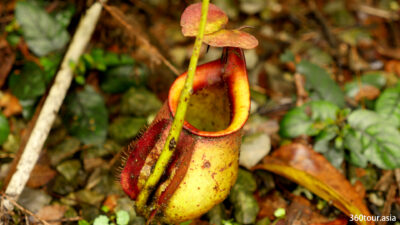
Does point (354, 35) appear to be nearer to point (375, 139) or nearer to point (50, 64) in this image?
point (375, 139)

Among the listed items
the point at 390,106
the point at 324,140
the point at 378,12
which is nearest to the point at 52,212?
the point at 324,140

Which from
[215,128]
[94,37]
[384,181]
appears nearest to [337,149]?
[384,181]

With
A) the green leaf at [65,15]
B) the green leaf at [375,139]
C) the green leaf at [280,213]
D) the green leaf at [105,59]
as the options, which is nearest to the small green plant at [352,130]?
the green leaf at [375,139]

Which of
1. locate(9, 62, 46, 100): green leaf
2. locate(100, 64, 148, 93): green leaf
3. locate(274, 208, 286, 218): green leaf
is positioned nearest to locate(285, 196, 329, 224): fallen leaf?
locate(274, 208, 286, 218): green leaf

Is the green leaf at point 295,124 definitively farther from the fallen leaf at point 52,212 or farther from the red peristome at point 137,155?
the fallen leaf at point 52,212

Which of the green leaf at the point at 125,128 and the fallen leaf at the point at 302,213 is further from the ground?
the green leaf at the point at 125,128

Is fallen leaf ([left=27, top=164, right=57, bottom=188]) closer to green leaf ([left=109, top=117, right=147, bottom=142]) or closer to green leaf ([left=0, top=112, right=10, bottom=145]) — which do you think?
green leaf ([left=0, top=112, right=10, bottom=145])

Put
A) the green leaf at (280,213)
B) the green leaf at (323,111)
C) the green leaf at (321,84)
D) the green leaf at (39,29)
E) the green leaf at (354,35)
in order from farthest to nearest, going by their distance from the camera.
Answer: the green leaf at (354,35)
the green leaf at (321,84)
the green leaf at (39,29)
the green leaf at (323,111)
the green leaf at (280,213)
